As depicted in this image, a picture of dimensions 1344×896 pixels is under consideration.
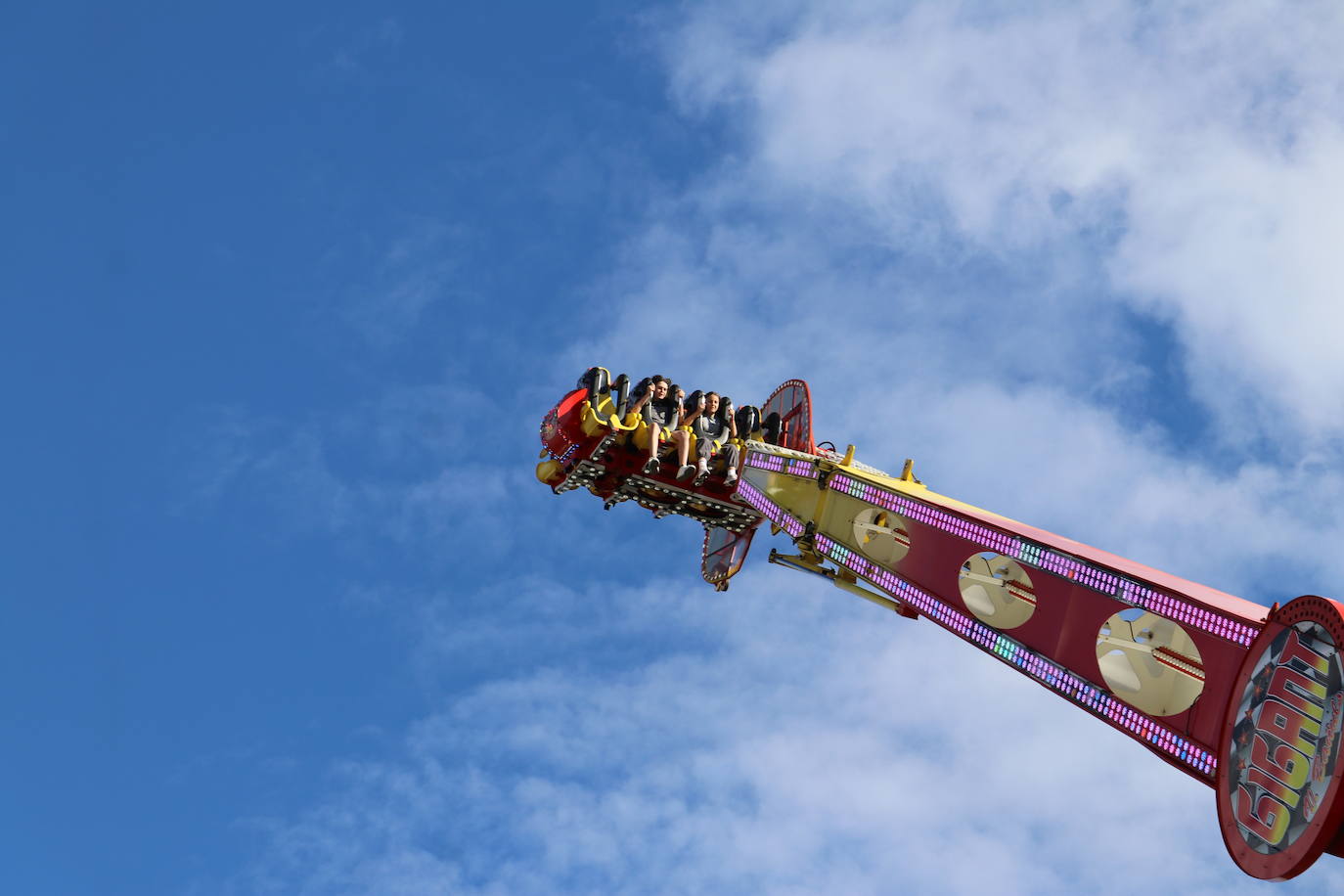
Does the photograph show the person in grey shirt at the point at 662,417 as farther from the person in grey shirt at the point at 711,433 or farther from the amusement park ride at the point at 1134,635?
the amusement park ride at the point at 1134,635

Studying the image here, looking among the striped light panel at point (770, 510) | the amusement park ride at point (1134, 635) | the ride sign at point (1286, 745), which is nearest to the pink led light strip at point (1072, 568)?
the amusement park ride at point (1134, 635)

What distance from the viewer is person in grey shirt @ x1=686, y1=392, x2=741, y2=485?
21.5m

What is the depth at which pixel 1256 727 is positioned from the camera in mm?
8570

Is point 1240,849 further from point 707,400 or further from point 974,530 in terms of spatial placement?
point 707,400

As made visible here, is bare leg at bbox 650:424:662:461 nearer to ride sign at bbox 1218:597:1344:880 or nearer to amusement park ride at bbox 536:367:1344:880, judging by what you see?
amusement park ride at bbox 536:367:1344:880

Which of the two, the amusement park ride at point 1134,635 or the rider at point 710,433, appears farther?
the rider at point 710,433

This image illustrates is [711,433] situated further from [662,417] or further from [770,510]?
[770,510]

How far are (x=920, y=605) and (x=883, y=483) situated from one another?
2325 millimetres

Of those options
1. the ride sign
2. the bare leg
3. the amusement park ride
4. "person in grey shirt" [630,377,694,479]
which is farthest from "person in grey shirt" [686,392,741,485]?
the ride sign

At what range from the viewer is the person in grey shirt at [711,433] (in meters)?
21.5

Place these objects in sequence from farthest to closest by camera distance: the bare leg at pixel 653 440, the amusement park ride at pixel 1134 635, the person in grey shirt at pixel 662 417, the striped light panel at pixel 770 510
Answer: the person in grey shirt at pixel 662 417 → the bare leg at pixel 653 440 → the striped light panel at pixel 770 510 → the amusement park ride at pixel 1134 635

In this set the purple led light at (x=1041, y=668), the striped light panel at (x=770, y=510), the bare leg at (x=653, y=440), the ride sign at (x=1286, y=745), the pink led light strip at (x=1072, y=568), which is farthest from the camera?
the bare leg at (x=653, y=440)

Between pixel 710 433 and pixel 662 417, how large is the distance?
3.09 feet

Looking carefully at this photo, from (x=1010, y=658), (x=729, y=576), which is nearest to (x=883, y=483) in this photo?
(x=1010, y=658)
